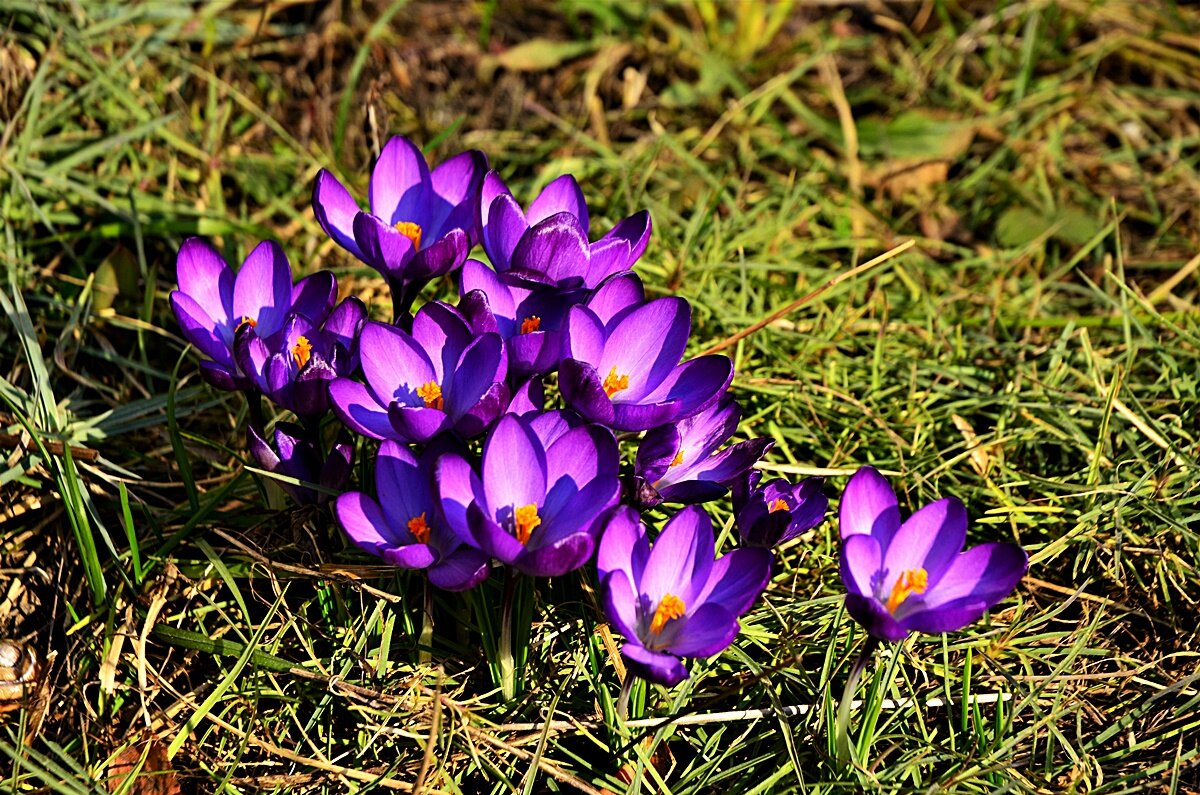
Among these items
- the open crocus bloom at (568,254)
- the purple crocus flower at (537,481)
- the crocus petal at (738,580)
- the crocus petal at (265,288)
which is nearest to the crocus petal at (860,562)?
the crocus petal at (738,580)

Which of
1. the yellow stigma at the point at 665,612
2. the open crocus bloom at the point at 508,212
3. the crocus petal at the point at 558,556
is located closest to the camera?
Result: the crocus petal at the point at 558,556

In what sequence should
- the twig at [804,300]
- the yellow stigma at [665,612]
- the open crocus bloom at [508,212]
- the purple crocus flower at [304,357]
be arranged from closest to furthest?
1. the yellow stigma at [665,612]
2. the purple crocus flower at [304,357]
3. the open crocus bloom at [508,212]
4. the twig at [804,300]

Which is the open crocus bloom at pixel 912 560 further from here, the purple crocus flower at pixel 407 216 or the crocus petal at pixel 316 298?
the crocus petal at pixel 316 298

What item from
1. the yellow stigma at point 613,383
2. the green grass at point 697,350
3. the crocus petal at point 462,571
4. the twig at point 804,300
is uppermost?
the yellow stigma at point 613,383

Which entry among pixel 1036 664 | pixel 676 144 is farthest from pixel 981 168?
pixel 1036 664

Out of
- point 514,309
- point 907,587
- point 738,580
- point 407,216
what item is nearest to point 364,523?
point 514,309

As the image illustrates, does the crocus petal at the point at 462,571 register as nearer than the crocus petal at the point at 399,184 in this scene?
Yes

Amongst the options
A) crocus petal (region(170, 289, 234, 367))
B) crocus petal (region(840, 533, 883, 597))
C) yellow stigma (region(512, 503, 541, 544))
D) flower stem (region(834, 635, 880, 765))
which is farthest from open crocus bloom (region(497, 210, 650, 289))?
flower stem (region(834, 635, 880, 765))
